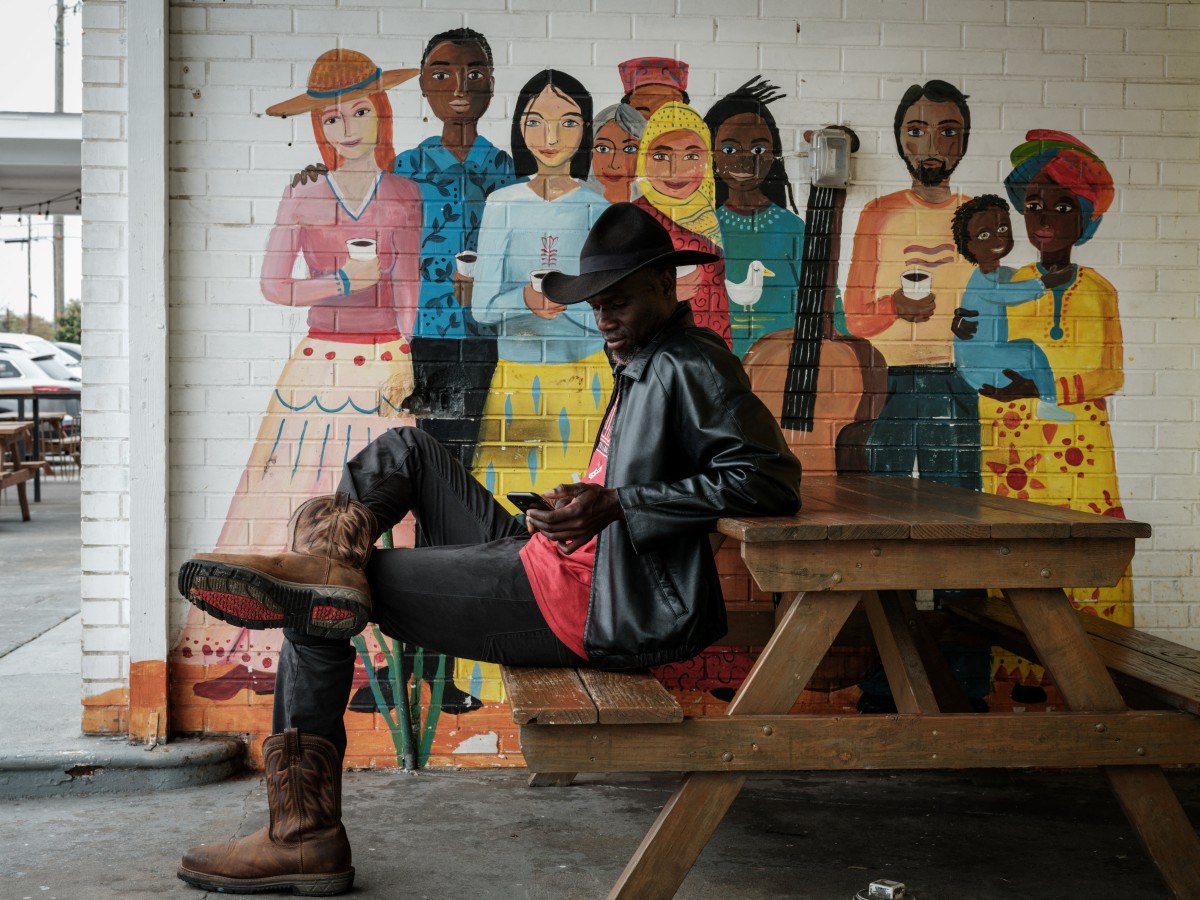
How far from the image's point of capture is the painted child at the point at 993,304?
4.33 meters

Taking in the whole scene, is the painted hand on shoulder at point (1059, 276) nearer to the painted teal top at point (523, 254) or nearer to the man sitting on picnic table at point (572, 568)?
the painted teal top at point (523, 254)

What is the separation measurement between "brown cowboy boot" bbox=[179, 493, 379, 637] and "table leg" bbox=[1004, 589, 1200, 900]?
160 centimetres

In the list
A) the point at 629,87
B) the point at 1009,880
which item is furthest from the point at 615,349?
the point at 1009,880

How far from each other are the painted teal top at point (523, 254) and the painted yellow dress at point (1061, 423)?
155cm

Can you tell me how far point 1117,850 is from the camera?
11.5 ft

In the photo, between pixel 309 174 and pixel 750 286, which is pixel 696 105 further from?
pixel 309 174

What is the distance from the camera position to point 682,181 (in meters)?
4.25

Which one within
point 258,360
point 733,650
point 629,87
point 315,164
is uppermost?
point 629,87

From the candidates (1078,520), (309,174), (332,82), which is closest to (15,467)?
(309,174)

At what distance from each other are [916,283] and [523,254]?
142 cm

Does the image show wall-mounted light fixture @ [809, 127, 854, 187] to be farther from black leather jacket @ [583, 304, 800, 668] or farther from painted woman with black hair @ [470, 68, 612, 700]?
black leather jacket @ [583, 304, 800, 668]

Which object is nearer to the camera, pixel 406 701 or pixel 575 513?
pixel 575 513

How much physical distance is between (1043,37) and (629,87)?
5.00ft

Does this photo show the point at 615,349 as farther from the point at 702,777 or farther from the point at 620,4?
the point at 620,4
